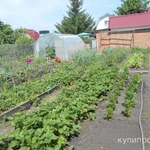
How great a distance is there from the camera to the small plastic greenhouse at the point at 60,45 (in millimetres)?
12702

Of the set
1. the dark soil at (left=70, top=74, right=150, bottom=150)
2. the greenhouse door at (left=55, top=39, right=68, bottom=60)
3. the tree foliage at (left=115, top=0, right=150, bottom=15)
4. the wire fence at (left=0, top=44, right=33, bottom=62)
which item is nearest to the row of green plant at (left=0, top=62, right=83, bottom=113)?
the dark soil at (left=70, top=74, right=150, bottom=150)

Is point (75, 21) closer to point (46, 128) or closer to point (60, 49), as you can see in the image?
point (60, 49)

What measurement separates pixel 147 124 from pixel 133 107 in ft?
2.77

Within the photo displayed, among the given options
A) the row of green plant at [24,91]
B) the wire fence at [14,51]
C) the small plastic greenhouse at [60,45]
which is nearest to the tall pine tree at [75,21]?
the small plastic greenhouse at [60,45]

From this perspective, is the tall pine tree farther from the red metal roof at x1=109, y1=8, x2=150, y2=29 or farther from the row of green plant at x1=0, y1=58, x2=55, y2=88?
the row of green plant at x1=0, y1=58, x2=55, y2=88

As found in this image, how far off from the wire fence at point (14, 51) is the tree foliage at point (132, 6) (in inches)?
823

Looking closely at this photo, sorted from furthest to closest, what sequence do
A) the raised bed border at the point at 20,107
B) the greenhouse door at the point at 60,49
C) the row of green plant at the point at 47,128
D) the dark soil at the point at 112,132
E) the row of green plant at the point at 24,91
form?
the greenhouse door at the point at 60,49 < the row of green plant at the point at 24,91 < the raised bed border at the point at 20,107 < the dark soil at the point at 112,132 < the row of green plant at the point at 47,128

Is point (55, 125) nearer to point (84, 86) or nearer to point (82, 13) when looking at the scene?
point (84, 86)

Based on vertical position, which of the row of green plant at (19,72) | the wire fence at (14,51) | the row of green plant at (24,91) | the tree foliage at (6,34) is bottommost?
the row of green plant at (24,91)

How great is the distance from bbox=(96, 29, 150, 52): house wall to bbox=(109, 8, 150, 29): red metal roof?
1.95ft

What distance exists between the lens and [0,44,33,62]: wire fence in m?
11.5

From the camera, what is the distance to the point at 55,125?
2875 mm

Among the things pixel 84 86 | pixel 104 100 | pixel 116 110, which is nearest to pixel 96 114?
pixel 116 110

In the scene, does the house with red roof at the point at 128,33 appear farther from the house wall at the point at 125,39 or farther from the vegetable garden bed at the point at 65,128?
the vegetable garden bed at the point at 65,128
